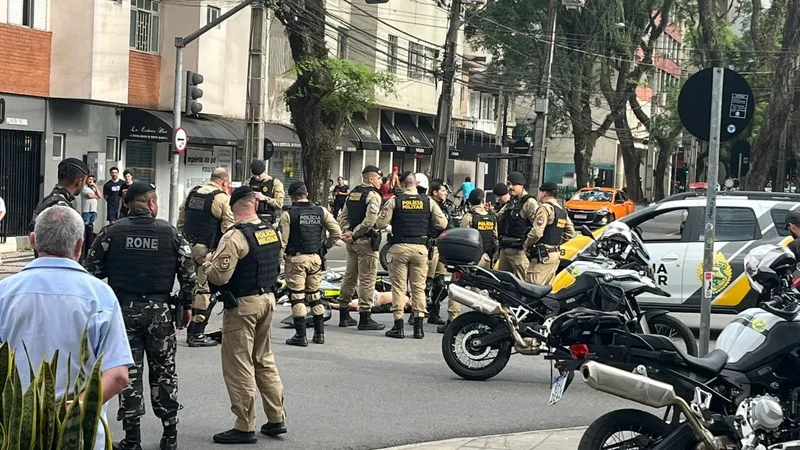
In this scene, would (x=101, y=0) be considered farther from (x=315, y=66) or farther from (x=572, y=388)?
(x=572, y=388)

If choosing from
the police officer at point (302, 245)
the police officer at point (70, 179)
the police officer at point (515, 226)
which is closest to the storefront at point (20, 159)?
Answer: the police officer at point (302, 245)

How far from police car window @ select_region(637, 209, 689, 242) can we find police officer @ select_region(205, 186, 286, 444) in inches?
250

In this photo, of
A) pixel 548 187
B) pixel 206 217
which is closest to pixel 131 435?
pixel 206 217

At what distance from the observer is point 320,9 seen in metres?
28.3

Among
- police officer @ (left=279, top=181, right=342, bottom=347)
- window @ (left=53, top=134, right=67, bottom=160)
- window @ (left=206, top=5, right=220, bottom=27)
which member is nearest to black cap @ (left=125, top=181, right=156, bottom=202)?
police officer @ (left=279, top=181, right=342, bottom=347)

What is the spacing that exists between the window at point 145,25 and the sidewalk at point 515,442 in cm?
2215

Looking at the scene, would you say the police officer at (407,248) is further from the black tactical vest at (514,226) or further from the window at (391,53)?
the window at (391,53)

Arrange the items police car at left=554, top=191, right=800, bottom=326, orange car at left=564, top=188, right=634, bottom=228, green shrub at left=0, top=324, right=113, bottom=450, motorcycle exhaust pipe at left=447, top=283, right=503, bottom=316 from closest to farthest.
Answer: green shrub at left=0, top=324, right=113, bottom=450 < motorcycle exhaust pipe at left=447, top=283, right=503, bottom=316 < police car at left=554, top=191, right=800, bottom=326 < orange car at left=564, top=188, right=634, bottom=228

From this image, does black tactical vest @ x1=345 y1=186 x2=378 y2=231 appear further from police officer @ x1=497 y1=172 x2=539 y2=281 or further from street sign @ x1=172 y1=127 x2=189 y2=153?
street sign @ x1=172 y1=127 x2=189 y2=153

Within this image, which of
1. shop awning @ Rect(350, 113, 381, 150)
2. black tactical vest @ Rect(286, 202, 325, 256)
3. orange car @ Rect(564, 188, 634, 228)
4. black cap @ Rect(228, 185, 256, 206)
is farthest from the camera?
shop awning @ Rect(350, 113, 381, 150)

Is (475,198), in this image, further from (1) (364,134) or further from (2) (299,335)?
(1) (364,134)

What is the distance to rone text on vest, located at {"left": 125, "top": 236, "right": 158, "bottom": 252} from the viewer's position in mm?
6891

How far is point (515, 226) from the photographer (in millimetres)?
12859

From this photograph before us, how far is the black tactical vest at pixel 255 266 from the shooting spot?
7637 mm
